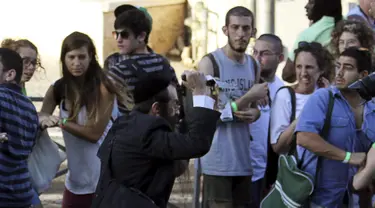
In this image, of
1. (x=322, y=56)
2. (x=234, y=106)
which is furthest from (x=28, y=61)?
(x=322, y=56)

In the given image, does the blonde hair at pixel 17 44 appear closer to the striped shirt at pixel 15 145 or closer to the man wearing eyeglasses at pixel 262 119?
the striped shirt at pixel 15 145

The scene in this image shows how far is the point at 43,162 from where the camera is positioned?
23.7 ft

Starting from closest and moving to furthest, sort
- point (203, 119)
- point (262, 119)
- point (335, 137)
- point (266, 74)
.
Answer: point (203, 119)
point (335, 137)
point (262, 119)
point (266, 74)

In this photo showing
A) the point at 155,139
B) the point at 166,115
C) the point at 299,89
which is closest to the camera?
the point at 155,139

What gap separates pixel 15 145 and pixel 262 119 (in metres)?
2.31

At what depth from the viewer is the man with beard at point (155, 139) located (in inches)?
193

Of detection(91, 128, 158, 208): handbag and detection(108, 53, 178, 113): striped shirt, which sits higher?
detection(108, 53, 178, 113): striped shirt

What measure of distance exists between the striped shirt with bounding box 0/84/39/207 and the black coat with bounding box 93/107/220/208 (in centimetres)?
141

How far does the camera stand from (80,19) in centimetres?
1652

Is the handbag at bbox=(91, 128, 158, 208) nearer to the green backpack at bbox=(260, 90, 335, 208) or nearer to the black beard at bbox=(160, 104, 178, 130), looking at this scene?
the black beard at bbox=(160, 104, 178, 130)

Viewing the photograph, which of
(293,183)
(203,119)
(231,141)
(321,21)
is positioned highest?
(321,21)

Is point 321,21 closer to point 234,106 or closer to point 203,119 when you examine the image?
point 234,106

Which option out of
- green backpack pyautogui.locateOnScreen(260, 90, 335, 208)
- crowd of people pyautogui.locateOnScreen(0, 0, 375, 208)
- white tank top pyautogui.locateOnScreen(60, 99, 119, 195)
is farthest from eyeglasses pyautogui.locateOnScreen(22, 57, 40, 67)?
green backpack pyautogui.locateOnScreen(260, 90, 335, 208)

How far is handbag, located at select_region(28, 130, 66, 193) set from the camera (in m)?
7.15
